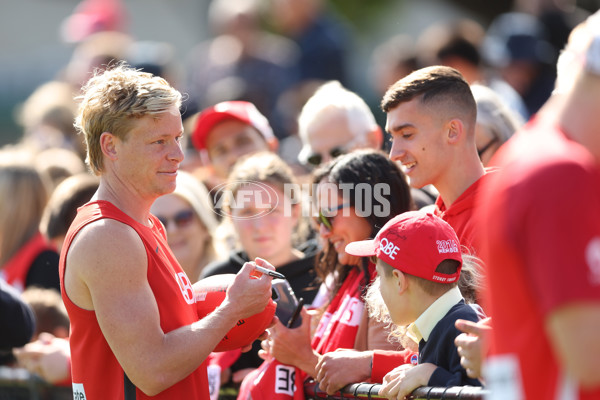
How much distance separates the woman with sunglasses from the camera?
4.20m

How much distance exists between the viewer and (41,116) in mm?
10023

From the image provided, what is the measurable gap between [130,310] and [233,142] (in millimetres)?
3582

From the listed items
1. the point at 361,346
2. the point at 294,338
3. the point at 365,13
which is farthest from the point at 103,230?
the point at 365,13

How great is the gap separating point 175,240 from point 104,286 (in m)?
2.52

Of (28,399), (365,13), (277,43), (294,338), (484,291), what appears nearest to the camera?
(484,291)

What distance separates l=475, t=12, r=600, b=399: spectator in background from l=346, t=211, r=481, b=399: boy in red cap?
1.00 metres

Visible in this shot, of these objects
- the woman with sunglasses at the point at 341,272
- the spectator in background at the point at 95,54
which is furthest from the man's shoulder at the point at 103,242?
the spectator in background at the point at 95,54

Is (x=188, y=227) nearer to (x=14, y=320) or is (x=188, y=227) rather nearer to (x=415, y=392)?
(x=14, y=320)

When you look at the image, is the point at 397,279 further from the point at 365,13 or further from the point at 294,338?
the point at 365,13

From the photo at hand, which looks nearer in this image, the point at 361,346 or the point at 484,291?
the point at 484,291

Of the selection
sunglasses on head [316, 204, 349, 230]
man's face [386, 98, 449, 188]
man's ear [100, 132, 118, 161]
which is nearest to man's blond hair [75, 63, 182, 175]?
man's ear [100, 132, 118, 161]

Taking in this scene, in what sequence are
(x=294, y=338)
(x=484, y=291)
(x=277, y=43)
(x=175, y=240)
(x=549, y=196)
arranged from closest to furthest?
1. (x=549, y=196)
2. (x=484, y=291)
3. (x=294, y=338)
4. (x=175, y=240)
5. (x=277, y=43)

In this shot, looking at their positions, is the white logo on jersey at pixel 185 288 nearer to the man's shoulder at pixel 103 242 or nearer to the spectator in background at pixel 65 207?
the man's shoulder at pixel 103 242

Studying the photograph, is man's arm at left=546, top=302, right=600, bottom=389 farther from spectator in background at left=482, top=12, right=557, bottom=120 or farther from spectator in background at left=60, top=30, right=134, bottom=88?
spectator in background at left=60, top=30, right=134, bottom=88
